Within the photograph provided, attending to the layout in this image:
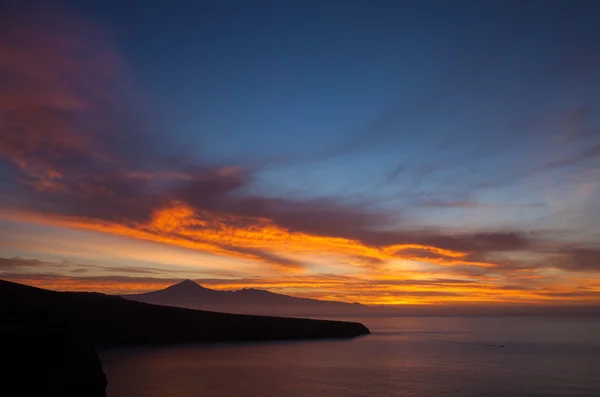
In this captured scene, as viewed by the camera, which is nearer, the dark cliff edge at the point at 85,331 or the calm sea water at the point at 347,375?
the dark cliff edge at the point at 85,331

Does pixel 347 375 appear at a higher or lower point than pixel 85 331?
lower

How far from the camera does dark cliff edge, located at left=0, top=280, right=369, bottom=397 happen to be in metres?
21.7

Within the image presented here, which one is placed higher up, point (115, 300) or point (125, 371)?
point (115, 300)

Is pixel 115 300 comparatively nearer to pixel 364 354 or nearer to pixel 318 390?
pixel 364 354

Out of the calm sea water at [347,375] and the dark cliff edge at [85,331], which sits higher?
the dark cliff edge at [85,331]

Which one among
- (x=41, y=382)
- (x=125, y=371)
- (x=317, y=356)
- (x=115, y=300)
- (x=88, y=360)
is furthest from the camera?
(x=115, y=300)

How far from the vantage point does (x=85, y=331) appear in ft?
234

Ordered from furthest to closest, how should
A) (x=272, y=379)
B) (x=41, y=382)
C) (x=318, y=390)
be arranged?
(x=272, y=379) < (x=318, y=390) < (x=41, y=382)

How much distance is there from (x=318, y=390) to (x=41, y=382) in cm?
1874

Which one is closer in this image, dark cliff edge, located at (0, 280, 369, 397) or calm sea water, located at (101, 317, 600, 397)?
dark cliff edge, located at (0, 280, 369, 397)

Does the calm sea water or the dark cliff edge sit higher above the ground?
the dark cliff edge

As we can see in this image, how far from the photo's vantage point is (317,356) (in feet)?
195

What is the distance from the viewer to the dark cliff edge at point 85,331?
21703 millimetres

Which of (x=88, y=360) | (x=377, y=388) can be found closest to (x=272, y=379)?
(x=377, y=388)
